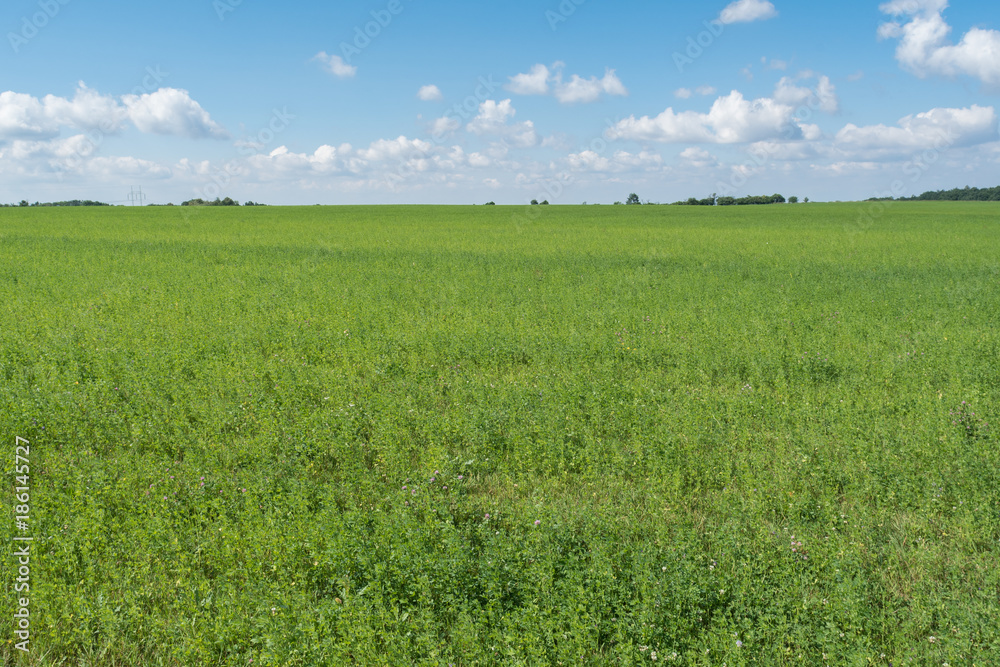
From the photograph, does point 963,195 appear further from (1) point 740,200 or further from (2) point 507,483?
(2) point 507,483

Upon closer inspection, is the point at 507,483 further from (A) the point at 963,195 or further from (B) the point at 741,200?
(A) the point at 963,195

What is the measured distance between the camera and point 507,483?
5.83 metres

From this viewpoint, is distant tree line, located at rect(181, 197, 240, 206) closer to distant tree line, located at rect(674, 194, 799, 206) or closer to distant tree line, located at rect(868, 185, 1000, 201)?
distant tree line, located at rect(674, 194, 799, 206)

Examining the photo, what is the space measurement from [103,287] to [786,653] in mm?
16889

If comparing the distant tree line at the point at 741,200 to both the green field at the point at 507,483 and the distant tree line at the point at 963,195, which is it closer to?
the distant tree line at the point at 963,195

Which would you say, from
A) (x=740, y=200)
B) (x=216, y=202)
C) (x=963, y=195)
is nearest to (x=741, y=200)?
(x=740, y=200)

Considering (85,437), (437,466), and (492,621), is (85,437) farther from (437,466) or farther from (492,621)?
(492,621)

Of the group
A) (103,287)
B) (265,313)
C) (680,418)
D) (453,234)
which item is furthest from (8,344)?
(453,234)

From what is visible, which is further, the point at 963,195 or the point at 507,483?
the point at 963,195

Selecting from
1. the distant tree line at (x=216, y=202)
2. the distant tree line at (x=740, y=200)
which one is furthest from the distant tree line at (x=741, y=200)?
the distant tree line at (x=216, y=202)

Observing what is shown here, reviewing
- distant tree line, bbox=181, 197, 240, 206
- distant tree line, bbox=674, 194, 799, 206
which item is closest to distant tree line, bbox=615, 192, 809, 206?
distant tree line, bbox=674, 194, 799, 206

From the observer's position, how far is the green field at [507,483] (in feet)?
12.7

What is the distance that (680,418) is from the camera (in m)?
6.90

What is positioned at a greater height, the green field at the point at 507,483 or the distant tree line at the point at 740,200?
the distant tree line at the point at 740,200
